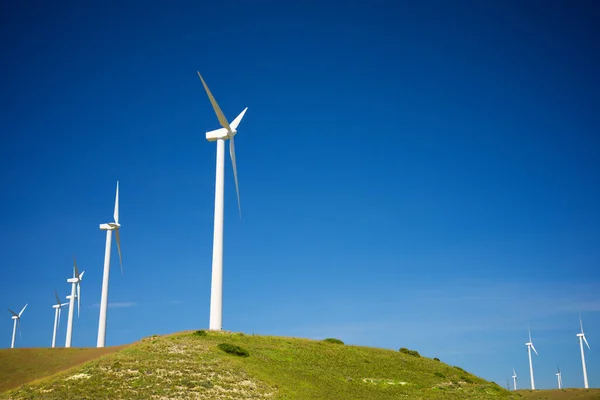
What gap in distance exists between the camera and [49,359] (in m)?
77.9

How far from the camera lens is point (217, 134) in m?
87.7

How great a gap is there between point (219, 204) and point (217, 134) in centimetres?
1252

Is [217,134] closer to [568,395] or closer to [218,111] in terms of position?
[218,111]

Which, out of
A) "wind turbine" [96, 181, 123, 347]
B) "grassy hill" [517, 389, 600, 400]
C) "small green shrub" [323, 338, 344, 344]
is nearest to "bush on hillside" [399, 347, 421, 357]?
"small green shrub" [323, 338, 344, 344]

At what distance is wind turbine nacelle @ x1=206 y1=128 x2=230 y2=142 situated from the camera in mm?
87062

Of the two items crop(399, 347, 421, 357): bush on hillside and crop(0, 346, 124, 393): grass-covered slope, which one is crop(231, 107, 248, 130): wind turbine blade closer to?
crop(0, 346, 124, 393): grass-covered slope

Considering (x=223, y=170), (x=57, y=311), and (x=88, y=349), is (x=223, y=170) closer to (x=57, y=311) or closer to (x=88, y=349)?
(x=88, y=349)

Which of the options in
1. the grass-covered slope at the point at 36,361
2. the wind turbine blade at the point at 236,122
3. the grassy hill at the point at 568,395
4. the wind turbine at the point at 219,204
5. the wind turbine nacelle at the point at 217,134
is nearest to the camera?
the grass-covered slope at the point at 36,361

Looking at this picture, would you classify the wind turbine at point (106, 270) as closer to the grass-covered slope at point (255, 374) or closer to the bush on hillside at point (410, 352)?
the grass-covered slope at point (255, 374)

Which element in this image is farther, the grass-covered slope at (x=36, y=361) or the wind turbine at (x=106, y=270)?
the wind turbine at (x=106, y=270)

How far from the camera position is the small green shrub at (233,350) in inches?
2657

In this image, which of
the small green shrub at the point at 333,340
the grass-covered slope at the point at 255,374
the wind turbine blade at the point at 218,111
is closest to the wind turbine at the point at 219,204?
the wind turbine blade at the point at 218,111

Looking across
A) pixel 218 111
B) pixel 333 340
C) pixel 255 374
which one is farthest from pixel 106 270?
pixel 255 374

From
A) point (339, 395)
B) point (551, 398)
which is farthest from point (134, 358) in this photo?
point (551, 398)
